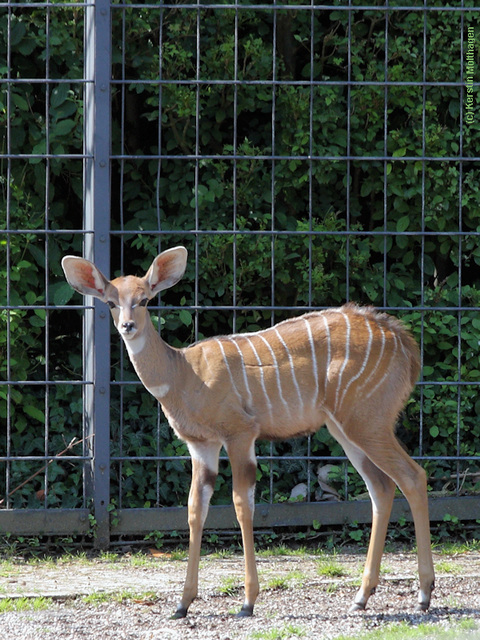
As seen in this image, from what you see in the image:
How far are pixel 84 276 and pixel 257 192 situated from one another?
191 centimetres

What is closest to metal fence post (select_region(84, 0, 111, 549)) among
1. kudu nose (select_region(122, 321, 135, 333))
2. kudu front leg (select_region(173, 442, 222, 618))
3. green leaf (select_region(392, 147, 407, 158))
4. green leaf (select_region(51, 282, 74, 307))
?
green leaf (select_region(51, 282, 74, 307))

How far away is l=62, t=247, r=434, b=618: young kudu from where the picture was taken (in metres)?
4.03

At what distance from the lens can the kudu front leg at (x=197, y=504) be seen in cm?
401

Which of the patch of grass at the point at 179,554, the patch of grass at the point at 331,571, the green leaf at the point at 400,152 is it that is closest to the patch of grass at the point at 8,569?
the patch of grass at the point at 179,554

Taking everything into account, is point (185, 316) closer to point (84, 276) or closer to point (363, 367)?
point (84, 276)

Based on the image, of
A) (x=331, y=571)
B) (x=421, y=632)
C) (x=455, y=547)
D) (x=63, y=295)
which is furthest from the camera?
(x=63, y=295)

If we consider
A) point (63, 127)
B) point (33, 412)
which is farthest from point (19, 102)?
point (33, 412)

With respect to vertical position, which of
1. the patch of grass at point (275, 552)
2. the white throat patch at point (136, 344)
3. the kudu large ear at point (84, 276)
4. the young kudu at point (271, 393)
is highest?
the kudu large ear at point (84, 276)

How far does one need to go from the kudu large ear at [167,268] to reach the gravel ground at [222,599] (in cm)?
137

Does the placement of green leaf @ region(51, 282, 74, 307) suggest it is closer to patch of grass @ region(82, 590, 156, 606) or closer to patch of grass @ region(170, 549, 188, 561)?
patch of grass @ region(170, 549, 188, 561)

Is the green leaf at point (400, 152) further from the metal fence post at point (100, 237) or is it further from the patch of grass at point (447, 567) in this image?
the patch of grass at point (447, 567)

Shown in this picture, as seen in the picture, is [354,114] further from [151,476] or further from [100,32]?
[151,476]

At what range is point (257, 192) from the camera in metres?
5.79

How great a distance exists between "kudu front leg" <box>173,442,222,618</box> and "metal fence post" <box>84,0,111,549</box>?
3.34 feet
